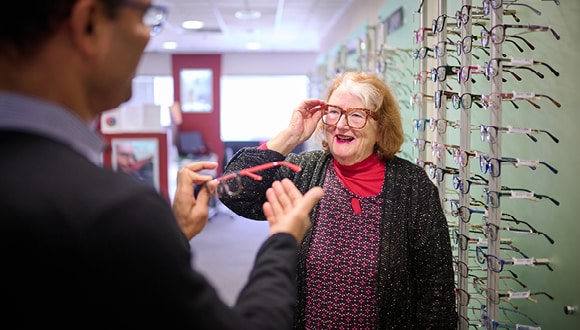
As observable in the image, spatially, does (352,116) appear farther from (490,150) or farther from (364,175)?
(490,150)

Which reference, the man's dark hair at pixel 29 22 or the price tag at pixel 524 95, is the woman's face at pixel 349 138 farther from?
the man's dark hair at pixel 29 22

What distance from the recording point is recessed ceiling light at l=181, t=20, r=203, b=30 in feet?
28.2

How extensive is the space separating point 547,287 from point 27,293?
6.17 feet

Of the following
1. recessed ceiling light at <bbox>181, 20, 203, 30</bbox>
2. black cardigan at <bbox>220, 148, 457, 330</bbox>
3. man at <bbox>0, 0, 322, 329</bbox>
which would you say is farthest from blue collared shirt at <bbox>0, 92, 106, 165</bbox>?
recessed ceiling light at <bbox>181, 20, 203, 30</bbox>

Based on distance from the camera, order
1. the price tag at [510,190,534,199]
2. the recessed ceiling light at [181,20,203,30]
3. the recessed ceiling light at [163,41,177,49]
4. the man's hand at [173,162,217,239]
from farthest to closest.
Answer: the recessed ceiling light at [163,41,177,49] → the recessed ceiling light at [181,20,203,30] → the price tag at [510,190,534,199] → the man's hand at [173,162,217,239]

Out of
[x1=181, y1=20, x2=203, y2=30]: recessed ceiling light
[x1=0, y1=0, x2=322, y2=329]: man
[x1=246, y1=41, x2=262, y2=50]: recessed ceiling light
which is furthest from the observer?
[x1=246, y1=41, x2=262, y2=50]: recessed ceiling light

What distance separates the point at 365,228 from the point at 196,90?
473 inches

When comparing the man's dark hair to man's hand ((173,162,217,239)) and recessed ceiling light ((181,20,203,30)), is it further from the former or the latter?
recessed ceiling light ((181,20,203,30))

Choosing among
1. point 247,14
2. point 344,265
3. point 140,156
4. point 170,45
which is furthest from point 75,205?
point 170,45

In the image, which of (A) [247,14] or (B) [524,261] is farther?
(A) [247,14]

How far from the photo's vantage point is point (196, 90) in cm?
1348

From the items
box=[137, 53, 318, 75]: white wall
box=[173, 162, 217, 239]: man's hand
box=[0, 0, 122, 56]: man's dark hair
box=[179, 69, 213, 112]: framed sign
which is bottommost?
box=[173, 162, 217, 239]: man's hand

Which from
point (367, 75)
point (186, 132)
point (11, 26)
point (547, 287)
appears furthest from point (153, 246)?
point (186, 132)

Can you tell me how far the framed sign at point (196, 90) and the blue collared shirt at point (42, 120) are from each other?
12.9m
